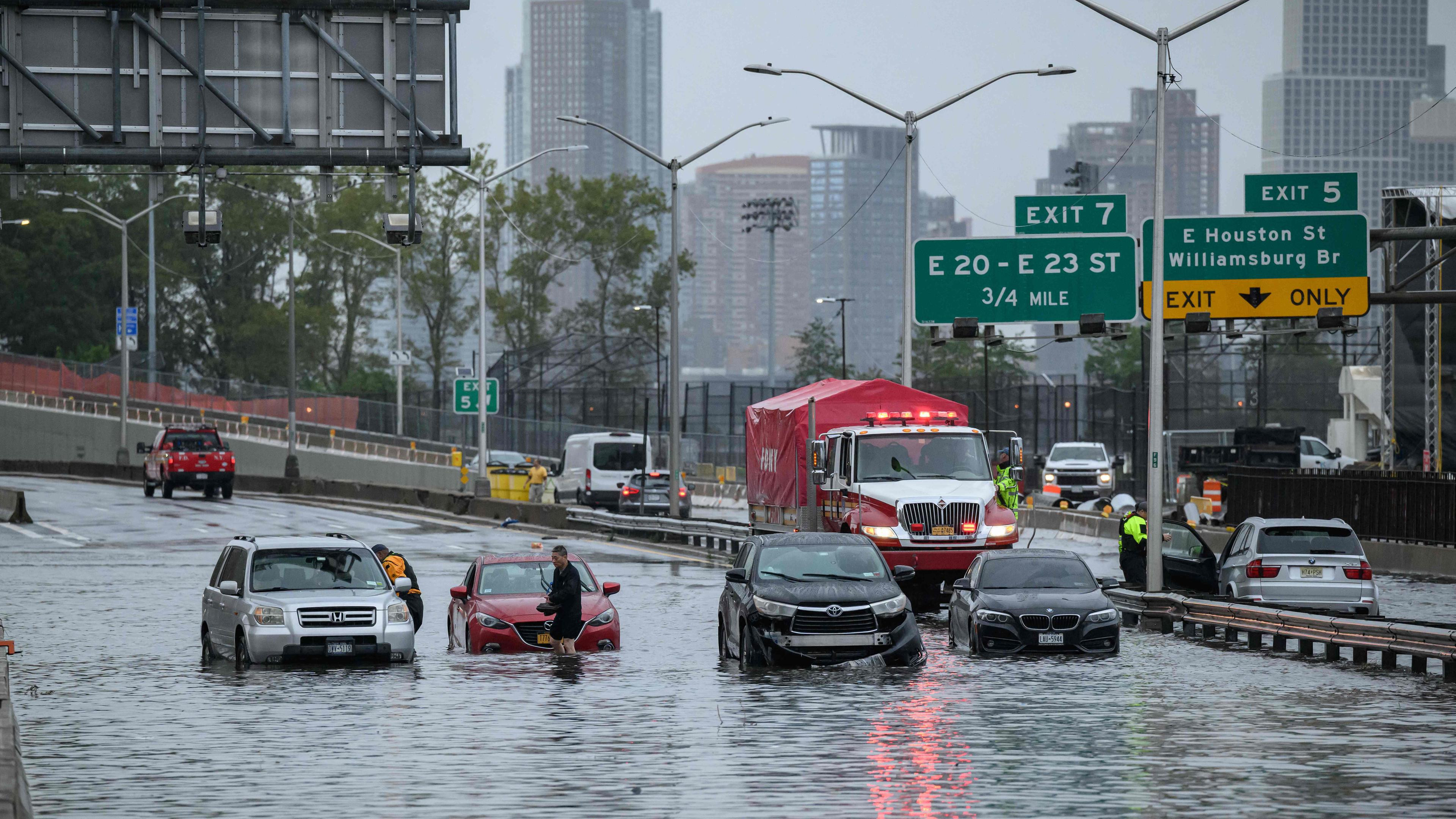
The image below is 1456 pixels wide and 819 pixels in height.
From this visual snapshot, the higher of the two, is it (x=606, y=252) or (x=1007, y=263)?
(x=606, y=252)

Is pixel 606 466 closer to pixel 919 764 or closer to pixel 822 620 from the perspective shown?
pixel 822 620

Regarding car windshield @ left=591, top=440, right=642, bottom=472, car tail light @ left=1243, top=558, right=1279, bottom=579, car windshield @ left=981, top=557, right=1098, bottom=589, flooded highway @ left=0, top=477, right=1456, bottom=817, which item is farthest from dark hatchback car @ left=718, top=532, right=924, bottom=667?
car windshield @ left=591, top=440, right=642, bottom=472

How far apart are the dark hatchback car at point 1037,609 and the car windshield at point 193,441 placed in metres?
43.1

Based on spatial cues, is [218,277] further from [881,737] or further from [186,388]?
[881,737]

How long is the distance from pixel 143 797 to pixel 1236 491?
122 ft

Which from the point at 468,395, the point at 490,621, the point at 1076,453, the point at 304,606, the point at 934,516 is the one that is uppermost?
the point at 468,395

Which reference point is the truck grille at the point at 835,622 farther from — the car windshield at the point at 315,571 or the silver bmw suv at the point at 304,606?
the car windshield at the point at 315,571

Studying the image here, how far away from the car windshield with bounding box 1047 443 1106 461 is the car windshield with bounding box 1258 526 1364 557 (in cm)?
3366

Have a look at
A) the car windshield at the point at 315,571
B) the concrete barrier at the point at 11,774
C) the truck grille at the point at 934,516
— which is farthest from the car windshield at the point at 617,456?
the concrete barrier at the point at 11,774

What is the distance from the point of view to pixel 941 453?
93.7ft

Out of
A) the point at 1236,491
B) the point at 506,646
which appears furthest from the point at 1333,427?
the point at 506,646

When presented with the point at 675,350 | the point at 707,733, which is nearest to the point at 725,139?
the point at 675,350

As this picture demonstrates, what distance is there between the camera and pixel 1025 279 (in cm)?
4019

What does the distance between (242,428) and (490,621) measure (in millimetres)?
72554
